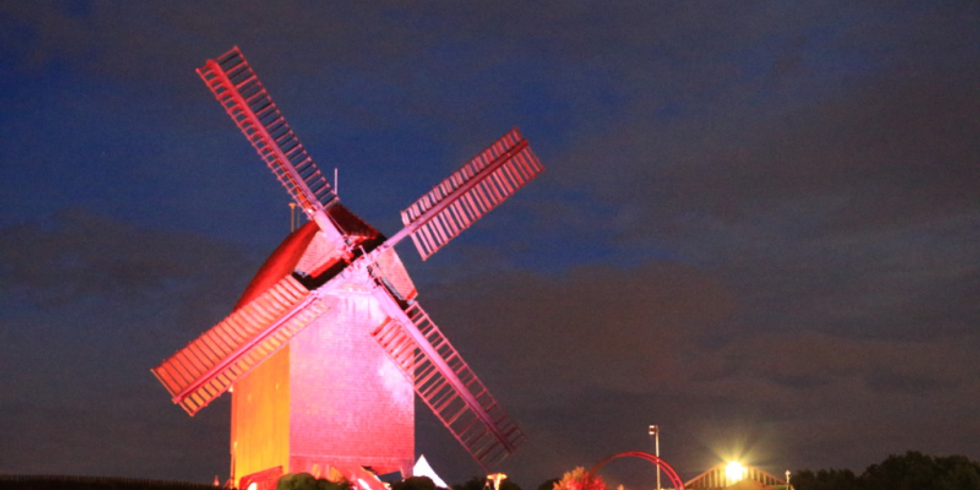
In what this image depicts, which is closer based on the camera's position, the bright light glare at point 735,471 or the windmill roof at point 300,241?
the windmill roof at point 300,241

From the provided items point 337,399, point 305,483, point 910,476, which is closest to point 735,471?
point 910,476

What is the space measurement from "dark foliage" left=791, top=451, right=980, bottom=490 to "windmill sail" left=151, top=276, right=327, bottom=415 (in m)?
31.2

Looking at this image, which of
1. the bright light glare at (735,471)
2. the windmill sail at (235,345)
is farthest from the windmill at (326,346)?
the bright light glare at (735,471)

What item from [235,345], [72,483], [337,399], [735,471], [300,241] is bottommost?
[72,483]

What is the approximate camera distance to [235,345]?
1586 inches

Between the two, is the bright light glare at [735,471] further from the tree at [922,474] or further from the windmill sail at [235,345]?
the windmill sail at [235,345]

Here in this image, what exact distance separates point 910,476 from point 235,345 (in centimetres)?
3342

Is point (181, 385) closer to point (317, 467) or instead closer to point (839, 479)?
point (317, 467)

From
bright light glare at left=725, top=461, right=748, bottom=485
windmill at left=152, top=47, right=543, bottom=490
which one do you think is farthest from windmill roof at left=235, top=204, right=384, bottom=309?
bright light glare at left=725, top=461, right=748, bottom=485

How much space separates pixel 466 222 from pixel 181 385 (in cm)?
1107

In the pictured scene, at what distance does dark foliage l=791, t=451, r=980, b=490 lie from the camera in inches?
2229

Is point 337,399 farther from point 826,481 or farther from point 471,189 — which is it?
point 826,481

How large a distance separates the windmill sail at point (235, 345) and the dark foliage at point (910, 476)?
3124 centimetres

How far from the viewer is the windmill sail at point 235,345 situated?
130 feet
